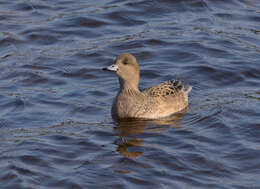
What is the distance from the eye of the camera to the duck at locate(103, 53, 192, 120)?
11336 millimetres

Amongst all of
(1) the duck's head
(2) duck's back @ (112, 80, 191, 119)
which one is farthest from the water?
(1) the duck's head

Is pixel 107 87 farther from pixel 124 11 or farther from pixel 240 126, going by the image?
pixel 124 11

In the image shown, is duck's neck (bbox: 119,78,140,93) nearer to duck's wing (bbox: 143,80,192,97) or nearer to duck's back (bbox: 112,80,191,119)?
duck's back (bbox: 112,80,191,119)

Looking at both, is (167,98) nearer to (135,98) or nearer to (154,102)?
(154,102)

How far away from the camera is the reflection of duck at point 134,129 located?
9.87 m

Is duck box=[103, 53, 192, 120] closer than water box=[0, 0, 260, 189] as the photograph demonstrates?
No

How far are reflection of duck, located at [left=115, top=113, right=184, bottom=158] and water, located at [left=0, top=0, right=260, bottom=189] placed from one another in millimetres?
→ 31

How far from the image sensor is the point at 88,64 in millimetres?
13914

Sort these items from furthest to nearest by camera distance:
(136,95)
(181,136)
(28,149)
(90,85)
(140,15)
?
(140,15), (90,85), (136,95), (181,136), (28,149)

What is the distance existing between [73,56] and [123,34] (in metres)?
1.84

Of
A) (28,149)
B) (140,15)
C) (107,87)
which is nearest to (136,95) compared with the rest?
(107,87)

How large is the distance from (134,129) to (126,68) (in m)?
1.20

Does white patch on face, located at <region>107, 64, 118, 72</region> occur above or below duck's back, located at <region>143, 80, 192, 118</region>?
above

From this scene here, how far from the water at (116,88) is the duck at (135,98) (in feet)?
0.76
